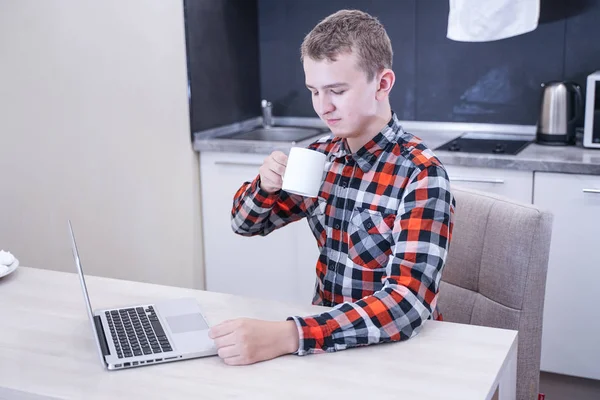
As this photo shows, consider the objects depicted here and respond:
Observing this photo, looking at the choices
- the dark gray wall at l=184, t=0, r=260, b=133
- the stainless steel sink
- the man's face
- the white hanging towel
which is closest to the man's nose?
the man's face

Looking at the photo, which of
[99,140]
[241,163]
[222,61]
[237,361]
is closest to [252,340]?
[237,361]

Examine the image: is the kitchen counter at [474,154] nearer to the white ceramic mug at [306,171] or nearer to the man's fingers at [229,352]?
the white ceramic mug at [306,171]

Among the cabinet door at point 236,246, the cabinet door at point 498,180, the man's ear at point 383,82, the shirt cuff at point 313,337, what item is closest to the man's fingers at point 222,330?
the shirt cuff at point 313,337

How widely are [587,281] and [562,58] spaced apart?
0.93 meters

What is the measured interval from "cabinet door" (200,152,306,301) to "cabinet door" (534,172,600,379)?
3.10 feet

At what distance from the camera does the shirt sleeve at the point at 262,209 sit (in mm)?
1609

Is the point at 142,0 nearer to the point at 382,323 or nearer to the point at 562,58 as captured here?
the point at 562,58

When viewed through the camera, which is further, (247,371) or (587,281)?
(587,281)

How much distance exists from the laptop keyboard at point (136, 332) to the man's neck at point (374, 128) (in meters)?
0.52

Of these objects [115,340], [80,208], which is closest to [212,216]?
[80,208]

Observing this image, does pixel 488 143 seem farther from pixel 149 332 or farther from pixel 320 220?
pixel 149 332

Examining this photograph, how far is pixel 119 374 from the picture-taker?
1191 mm

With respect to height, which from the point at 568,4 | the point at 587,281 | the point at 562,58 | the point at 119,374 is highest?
the point at 568,4

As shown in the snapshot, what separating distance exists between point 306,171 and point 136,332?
0.41 metres
